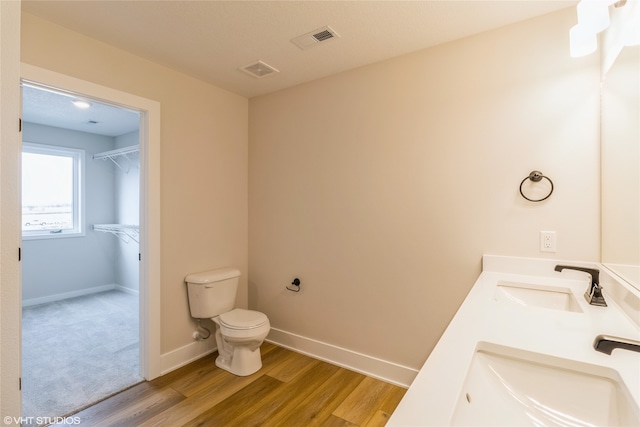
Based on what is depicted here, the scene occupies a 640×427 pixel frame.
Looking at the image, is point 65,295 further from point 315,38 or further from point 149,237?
point 315,38

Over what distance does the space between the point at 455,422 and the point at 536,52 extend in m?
2.01

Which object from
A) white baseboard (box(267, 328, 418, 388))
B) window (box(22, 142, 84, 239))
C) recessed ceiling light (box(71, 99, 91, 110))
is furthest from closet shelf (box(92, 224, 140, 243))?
white baseboard (box(267, 328, 418, 388))

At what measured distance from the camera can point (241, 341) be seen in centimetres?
234

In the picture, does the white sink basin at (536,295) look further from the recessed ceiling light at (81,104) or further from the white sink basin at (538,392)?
the recessed ceiling light at (81,104)

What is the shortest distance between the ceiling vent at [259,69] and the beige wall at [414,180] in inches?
13.0

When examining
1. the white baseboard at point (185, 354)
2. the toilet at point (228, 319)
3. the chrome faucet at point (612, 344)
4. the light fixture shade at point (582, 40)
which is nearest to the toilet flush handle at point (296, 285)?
the toilet at point (228, 319)

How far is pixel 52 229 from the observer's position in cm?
432

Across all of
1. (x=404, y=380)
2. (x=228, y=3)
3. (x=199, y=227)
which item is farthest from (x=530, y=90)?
(x=199, y=227)

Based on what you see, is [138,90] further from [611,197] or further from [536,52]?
[611,197]

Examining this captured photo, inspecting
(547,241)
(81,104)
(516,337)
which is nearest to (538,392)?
(516,337)

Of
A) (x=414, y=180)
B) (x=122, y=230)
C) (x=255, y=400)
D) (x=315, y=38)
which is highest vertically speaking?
(x=315, y=38)

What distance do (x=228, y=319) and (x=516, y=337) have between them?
2071 mm

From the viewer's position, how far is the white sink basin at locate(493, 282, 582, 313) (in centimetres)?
152

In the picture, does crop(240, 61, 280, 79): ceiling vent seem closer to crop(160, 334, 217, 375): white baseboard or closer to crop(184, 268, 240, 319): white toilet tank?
crop(184, 268, 240, 319): white toilet tank
